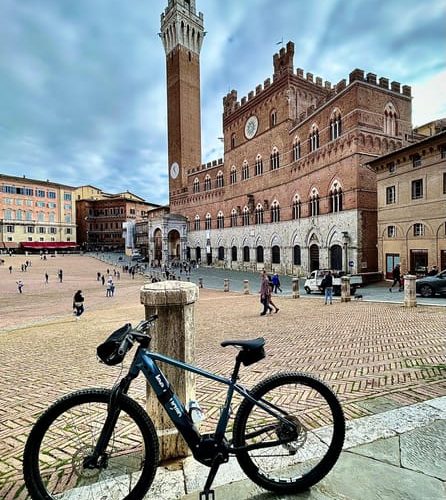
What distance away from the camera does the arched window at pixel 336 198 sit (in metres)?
28.0

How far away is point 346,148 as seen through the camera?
26.9m

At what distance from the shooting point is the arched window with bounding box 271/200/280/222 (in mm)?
37625

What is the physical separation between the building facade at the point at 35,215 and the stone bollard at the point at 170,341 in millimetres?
89819

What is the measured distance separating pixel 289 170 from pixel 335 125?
26.6 ft

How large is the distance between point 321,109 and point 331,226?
1139 centimetres

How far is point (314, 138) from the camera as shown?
31.4 m

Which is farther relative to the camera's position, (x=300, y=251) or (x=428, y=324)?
(x=300, y=251)

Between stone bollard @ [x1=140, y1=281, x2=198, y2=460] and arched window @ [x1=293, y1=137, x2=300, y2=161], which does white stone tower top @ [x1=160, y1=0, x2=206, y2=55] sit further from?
stone bollard @ [x1=140, y1=281, x2=198, y2=460]

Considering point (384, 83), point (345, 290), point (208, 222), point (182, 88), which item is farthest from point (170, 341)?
point (182, 88)

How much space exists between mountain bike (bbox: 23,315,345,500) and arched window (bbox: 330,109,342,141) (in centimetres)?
2961

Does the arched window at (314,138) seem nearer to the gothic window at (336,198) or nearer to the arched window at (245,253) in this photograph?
the gothic window at (336,198)

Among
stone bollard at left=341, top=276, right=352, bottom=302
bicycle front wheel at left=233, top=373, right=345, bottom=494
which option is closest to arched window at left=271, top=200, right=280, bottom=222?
stone bollard at left=341, top=276, right=352, bottom=302

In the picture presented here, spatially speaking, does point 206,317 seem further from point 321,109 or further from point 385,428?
point 321,109

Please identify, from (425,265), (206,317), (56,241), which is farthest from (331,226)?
(56,241)
